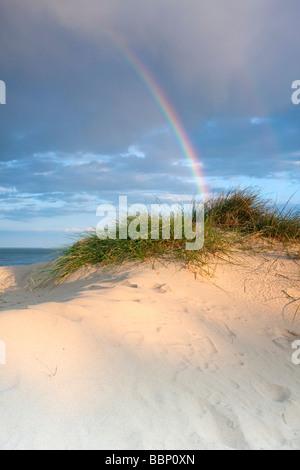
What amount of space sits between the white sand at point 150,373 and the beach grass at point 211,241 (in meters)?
0.96

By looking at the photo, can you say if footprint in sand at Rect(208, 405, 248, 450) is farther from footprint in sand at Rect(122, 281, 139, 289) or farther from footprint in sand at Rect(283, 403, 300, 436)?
footprint in sand at Rect(122, 281, 139, 289)

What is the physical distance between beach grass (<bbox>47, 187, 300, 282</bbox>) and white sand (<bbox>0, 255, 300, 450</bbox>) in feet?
3.15

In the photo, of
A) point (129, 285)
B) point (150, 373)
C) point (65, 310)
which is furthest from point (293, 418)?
point (129, 285)

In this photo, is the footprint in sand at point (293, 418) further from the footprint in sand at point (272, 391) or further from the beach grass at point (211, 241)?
the beach grass at point (211, 241)

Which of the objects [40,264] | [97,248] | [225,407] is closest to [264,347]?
[225,407]

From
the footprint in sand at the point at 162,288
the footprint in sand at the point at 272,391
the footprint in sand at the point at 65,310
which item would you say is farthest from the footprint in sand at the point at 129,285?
the footprint in sand at the point at 272,391

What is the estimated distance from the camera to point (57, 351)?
8.29 feet

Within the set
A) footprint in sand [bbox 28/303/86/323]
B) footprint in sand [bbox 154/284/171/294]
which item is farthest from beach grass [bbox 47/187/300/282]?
footprint in sand [bbox 28/303/86/323]

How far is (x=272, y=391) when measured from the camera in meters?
2.51

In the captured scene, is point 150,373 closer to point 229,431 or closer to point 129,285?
point 229,431

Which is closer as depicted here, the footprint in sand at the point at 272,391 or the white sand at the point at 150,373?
the white sand at the point at 150,373

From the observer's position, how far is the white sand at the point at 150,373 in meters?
1.90

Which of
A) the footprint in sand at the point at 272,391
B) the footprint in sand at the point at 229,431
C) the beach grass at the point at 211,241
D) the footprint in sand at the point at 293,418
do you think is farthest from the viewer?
the beach grass at the point at 211,241
